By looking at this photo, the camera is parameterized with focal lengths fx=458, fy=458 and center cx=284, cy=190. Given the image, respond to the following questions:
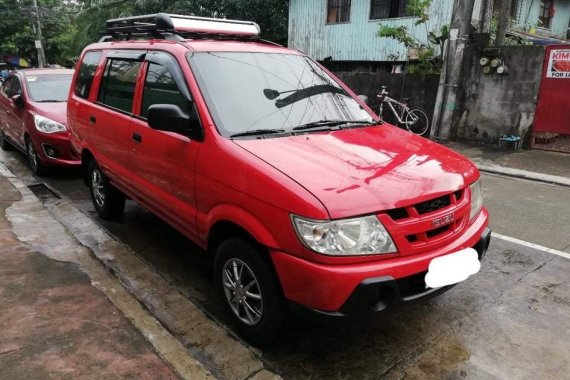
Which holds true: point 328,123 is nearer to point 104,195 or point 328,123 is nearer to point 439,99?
point 104,195

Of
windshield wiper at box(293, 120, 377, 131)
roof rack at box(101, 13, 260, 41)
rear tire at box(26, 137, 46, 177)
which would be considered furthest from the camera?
rear tire at box(26, 137, 46, 177)

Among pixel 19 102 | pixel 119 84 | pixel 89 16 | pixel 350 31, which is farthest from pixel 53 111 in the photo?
pixel 89 16

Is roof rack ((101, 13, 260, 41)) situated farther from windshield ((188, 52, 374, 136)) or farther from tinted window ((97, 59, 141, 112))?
windshield ((188, 52, 374, 136))

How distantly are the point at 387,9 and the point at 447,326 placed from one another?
14243mm

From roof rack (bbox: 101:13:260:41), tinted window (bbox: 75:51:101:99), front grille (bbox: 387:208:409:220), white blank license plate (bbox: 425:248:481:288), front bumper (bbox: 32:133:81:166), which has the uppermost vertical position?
roof rack (bbox: 101:13:260:41)

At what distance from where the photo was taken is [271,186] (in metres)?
2.47

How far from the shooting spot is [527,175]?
741 centimetres

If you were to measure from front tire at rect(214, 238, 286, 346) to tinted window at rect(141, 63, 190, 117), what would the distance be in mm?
1081

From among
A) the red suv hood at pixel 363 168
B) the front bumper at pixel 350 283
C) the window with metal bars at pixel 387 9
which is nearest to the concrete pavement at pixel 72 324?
the front bumper at pixel 350 283

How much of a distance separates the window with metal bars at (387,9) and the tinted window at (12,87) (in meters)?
11.6

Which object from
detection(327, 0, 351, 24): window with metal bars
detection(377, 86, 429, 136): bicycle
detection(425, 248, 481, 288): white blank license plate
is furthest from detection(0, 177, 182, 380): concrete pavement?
detection(327, 0, 351, 24): window with metal bars

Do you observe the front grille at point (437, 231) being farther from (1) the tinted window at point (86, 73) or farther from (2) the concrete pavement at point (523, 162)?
(2) the concrete pavement at point (523, 162)

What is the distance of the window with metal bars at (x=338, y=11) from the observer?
651 inches

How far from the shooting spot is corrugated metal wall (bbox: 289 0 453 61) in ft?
47.2
